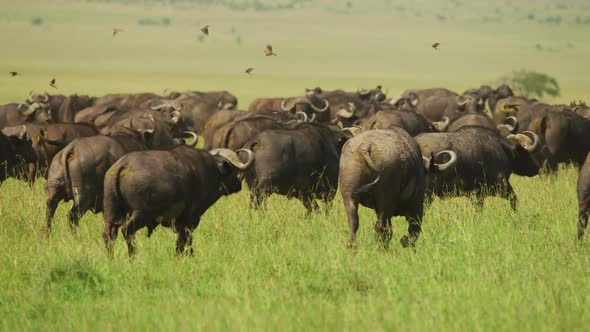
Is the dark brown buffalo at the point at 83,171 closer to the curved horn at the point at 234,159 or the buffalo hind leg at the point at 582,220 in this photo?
the curved horn at the point at 234,159

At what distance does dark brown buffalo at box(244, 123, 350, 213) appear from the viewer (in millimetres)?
11883

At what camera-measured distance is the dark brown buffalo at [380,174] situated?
878 centimetres

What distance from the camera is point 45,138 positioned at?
1335 centimetres

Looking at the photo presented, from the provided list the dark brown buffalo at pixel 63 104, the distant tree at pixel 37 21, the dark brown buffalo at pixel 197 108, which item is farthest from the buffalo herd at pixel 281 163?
the distant tree at pixel 37 21

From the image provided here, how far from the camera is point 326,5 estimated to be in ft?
553

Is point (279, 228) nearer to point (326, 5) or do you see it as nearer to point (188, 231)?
point (188, 231)

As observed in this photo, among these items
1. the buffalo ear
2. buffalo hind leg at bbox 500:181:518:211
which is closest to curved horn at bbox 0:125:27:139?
the buffalo ear

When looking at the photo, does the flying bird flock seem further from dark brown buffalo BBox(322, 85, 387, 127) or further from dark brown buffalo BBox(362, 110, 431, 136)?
dark brown buffalo BBox(322, 85, 387, 127)

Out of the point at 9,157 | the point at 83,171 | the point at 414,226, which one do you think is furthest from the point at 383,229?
the point at 9,157

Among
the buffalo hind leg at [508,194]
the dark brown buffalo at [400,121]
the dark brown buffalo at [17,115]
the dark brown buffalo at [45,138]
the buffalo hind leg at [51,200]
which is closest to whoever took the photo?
the buffalo hind leg at [51,200]

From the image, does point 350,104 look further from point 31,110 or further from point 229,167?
point 229,167

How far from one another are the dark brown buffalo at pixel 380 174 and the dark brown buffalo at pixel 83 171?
9.48 feet

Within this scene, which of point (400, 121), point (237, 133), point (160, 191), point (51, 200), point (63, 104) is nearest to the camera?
point (160, 191)

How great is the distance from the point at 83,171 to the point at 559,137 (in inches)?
352
